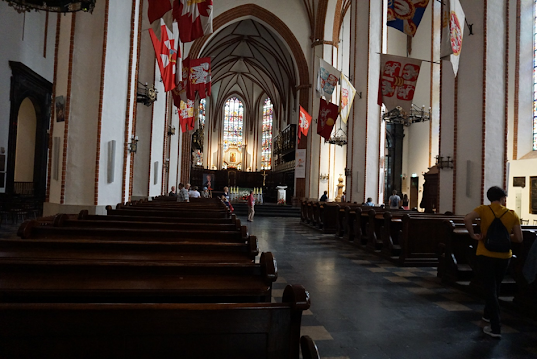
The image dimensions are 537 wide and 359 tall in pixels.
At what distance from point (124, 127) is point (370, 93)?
9.08 m

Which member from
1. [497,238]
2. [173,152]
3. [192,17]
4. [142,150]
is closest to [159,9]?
[192,17]

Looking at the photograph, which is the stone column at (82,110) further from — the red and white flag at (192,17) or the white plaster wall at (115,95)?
the red and white flag at (192,17)

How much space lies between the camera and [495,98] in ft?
28.3

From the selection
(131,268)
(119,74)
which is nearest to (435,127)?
(119,74)

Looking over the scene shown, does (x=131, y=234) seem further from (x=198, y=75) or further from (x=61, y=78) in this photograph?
(x=198, y=75)

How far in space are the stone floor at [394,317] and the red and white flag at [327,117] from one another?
7117mm

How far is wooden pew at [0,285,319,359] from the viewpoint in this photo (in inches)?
52.7

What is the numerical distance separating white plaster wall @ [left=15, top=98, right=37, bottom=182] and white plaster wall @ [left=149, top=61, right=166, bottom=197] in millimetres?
4830

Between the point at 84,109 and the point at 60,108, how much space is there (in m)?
0.46

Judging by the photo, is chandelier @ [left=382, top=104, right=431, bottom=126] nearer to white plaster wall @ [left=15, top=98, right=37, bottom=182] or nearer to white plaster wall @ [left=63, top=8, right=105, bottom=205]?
white plaster wall @ [left=63, top=8, right=105, bottom=205]

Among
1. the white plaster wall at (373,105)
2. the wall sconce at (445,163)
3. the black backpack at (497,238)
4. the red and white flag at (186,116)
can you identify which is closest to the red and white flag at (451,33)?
the wall sconce at (445,163)

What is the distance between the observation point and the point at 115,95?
27.5ft

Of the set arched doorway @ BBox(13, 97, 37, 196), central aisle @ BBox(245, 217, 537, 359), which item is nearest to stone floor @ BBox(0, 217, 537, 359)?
central aisle @ BBox(245, 217, 537, 359)

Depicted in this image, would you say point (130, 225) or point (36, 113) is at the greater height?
point (36, 113)
